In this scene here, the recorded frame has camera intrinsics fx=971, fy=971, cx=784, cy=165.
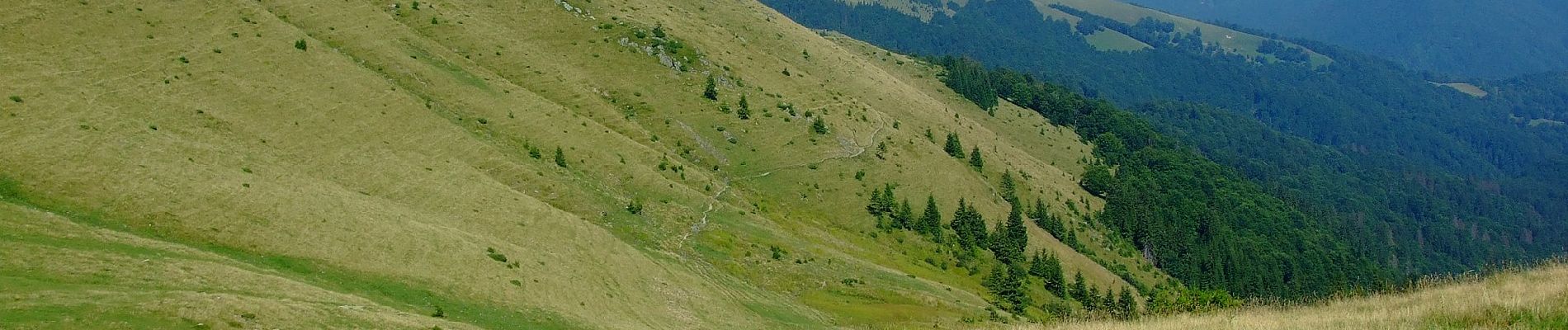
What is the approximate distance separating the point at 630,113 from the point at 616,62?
27.0ft

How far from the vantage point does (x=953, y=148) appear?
117m

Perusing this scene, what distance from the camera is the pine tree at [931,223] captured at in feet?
295

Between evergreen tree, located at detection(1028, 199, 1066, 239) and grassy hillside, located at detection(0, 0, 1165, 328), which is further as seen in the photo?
evergreen tree, located at detection(1028, 199, 1066, 239)

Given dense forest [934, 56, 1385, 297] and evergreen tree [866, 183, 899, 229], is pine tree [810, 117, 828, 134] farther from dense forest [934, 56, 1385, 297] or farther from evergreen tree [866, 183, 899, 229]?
dense forest [934, 56, 1385, 297]

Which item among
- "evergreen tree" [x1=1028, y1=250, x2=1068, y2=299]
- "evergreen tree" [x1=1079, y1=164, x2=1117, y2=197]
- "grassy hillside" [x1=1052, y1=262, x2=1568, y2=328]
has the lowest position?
"evergreen tree" [x1=1079, y1=164, x2=1117, y2=197]

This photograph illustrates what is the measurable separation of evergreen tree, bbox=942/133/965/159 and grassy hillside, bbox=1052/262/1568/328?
8746 centimetres

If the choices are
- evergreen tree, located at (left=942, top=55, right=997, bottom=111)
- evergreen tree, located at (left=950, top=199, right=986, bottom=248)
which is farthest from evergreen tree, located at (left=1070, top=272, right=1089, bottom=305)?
evergreen tree, located at (left=942, top=55, right=997, bottom=111)

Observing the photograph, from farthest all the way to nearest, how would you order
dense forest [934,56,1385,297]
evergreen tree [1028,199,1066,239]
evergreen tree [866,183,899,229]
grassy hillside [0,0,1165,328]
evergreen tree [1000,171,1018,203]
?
dense forest [934,56,1385,297] < evergreen tree [1028,199,1066,239] < evergreen tree [1000,171,1018,203] < evergreen tree [866,183,899,229] < grassy hillside [0,0,1165,328]

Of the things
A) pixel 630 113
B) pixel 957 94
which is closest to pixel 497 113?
pixel 630 113

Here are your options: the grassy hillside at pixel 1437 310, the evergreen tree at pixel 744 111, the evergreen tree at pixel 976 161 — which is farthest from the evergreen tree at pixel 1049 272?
the grassy hillside at pixel 1437 310

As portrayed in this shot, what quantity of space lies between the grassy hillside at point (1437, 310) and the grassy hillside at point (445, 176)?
75.9 feet

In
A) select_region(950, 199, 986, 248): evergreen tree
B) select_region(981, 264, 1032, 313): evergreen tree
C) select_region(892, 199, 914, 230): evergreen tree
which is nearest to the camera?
select_region(981, 264, 1032, 313): evergreen tree

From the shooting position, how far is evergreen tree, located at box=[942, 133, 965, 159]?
4560 inches

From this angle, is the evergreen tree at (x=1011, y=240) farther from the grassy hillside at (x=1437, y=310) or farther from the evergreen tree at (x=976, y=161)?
the grassy hillside at (x=1437, y=310)
